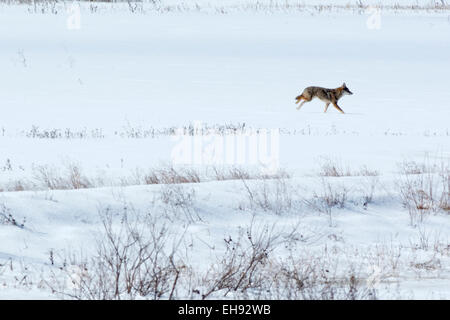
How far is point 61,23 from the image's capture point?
85.9 feet

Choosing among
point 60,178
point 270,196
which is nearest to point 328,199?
point 270,196

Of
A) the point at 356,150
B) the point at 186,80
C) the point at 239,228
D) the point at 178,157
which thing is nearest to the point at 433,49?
the point at 186,80

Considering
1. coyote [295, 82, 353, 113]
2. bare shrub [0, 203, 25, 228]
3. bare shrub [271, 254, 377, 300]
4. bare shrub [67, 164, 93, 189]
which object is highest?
coyote [295, 82, 353, 113]

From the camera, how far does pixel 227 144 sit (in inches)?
475

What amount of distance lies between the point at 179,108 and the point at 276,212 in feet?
27.8

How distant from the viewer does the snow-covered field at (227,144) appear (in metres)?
6.49

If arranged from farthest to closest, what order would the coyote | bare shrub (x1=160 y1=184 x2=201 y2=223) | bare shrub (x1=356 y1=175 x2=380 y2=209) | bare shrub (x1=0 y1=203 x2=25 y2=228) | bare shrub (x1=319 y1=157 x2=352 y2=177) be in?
1. the coyote
2. bare shrub (x1=319 y1=157 x2=352 y2=177)
3. bare shrub (x1=356 y1=175 x2=380 y2=209)
4. bare shrub (x1=160 y1=184 x2=201 y2=223)
5. bare shrub (x1=0 y1=203 x2=25 y2=228)

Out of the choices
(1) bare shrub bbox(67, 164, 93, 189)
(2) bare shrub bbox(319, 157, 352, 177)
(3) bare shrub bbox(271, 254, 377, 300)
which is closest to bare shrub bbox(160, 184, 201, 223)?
(1) bare shrub bbox(67, 164, 93, 189)

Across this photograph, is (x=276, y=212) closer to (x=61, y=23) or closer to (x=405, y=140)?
(x=405, y=140)

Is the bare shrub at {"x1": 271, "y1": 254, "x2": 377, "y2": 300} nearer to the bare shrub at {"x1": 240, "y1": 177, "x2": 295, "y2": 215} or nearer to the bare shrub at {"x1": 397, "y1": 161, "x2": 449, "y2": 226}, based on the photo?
the bare shrub at {"x1": 240, "y1": 177, "x2": 295, "y2": 215}

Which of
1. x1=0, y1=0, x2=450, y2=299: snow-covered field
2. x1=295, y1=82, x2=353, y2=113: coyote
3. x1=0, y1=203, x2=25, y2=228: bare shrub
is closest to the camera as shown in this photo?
x1=0, y1=0, x2=450, y2=299: snow-covered field

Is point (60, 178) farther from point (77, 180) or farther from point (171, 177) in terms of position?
point (171, 177)

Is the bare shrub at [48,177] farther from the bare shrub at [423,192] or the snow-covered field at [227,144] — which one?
the bare shrub at [423,192]

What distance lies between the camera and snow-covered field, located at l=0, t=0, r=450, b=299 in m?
6.49
